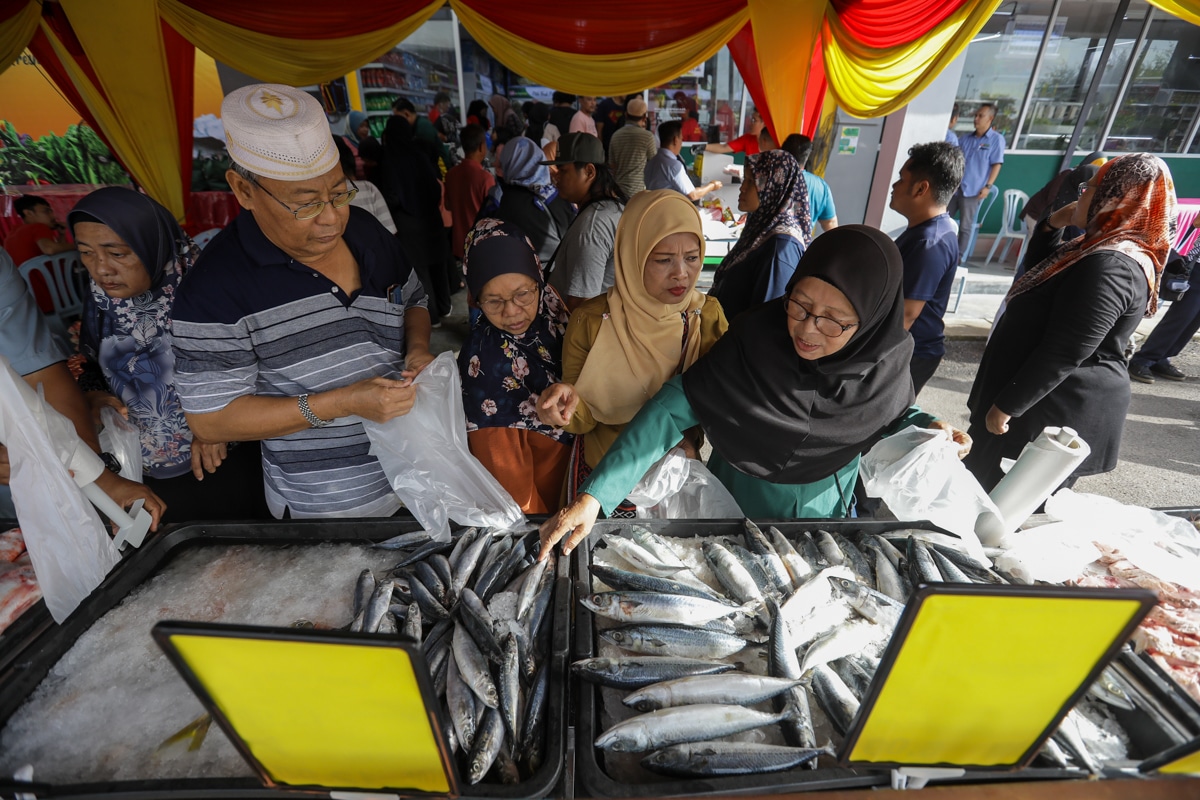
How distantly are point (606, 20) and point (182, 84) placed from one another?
319cm

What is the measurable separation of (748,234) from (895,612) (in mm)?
2395

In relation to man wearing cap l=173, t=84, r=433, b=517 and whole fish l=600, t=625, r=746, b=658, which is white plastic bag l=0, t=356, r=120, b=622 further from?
whole fish l=600, t=625, r=746, b=658

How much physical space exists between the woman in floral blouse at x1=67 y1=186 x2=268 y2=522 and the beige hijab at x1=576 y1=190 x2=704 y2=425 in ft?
4.05

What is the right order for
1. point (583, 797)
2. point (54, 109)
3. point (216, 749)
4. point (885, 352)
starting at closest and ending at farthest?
point (583, 797)
point (216, 749)
point (885, 352)
point (54, 109)

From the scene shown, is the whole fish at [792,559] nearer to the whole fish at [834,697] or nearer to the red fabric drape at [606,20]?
the whole fish at [834,697]

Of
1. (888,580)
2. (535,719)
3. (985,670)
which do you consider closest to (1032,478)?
(888,580)

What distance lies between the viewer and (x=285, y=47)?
4121 mm

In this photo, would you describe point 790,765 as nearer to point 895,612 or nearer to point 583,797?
point 583,797

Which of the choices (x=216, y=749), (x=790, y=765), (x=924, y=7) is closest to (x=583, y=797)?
(x=790, y=765)

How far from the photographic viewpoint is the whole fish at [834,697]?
1.05m

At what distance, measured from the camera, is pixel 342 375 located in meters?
1.63

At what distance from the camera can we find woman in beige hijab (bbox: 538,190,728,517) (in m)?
1.81

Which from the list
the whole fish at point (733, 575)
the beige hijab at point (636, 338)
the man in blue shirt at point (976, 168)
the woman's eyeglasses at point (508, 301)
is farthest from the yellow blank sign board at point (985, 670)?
the man in blue shirt at point (976, 168)

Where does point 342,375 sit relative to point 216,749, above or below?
above
